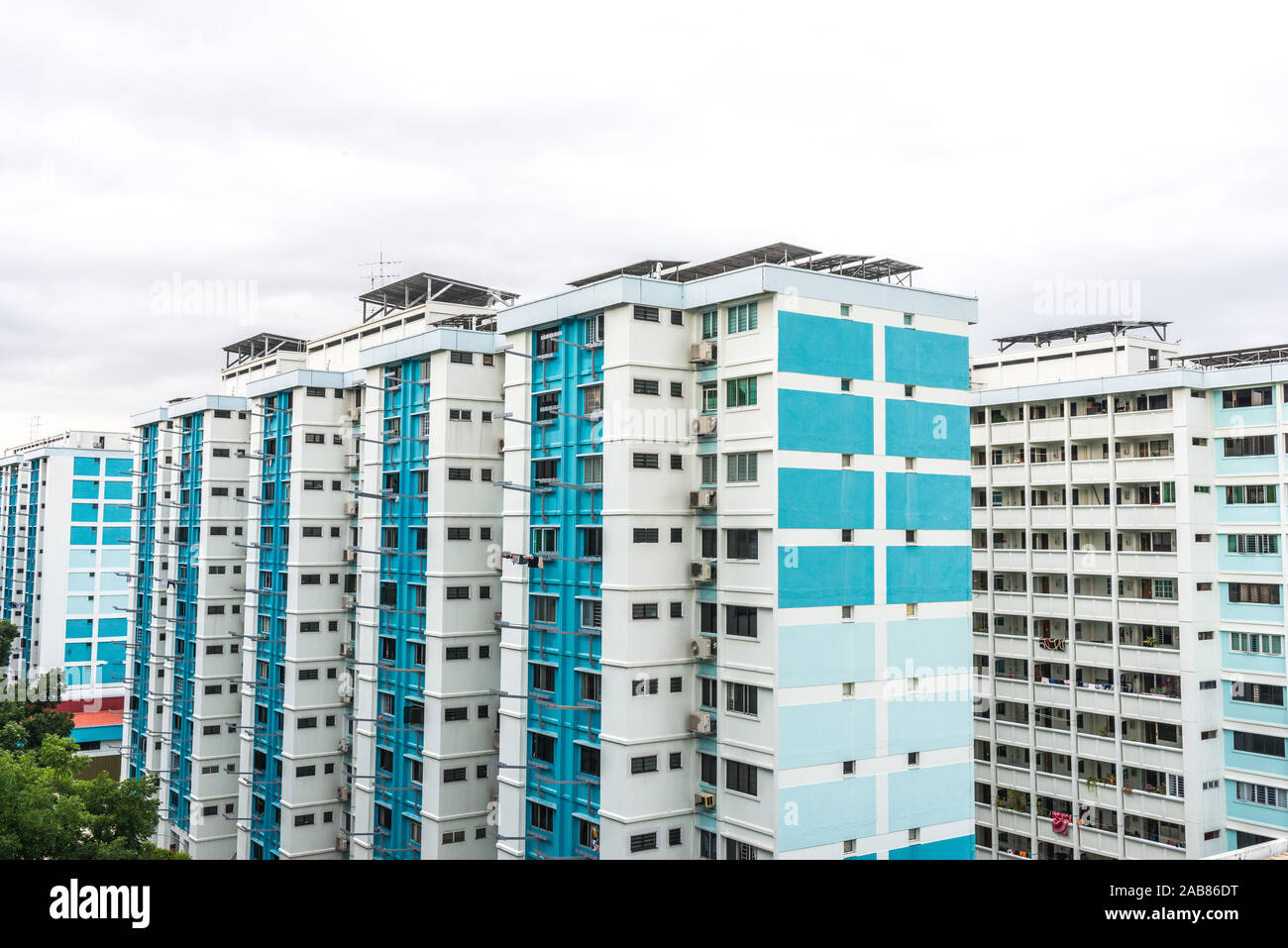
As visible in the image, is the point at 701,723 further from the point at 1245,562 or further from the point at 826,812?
the point at 1245,562

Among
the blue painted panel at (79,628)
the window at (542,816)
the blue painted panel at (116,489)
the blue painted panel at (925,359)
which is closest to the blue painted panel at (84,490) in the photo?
the blue painted panel at (116,489)

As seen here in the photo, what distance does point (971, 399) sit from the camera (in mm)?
44125

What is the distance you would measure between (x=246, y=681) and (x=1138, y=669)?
124ft

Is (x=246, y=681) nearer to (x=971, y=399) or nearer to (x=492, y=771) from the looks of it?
(x=492, y=771)

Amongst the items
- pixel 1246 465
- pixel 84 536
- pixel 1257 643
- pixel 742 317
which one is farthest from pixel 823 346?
pixel 84 536

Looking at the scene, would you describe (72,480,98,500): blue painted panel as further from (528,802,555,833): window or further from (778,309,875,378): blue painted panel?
(778,309,875,378): blue painted panel

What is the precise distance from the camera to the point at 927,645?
2656 cm

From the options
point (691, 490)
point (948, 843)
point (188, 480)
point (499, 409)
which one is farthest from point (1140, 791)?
point (188, 480)

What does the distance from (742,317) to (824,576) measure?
23.7 feet

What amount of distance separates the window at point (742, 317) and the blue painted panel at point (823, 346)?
107 centimetres

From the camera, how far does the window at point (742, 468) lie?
2520 cm

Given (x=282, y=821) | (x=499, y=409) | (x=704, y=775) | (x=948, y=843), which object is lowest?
(x=282, y=821)

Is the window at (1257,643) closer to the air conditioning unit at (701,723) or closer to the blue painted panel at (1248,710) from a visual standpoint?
the blue painted panel at (1248,710)

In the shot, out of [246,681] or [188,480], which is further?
[188,480]
